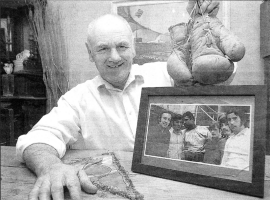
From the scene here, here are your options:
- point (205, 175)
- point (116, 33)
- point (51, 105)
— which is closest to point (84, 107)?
point (51, 105)

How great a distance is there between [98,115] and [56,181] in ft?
0.60

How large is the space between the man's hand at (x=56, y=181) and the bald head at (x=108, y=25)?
27cm

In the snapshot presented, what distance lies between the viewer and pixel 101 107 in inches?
24.1

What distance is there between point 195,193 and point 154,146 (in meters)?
0.13

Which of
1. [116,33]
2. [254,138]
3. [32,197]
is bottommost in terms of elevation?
[32,197]

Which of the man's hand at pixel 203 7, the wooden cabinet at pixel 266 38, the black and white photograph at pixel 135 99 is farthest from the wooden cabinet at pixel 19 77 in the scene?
the wooden cabinet at pixel 266 38

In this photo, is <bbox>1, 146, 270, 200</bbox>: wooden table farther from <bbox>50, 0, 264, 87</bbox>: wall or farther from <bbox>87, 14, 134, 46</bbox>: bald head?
<bbox>87, 14, 134, 46</bbox>: bald head

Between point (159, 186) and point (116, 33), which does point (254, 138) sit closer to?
point (159, 186)

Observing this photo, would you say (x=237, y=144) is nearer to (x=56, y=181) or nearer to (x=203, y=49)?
(x=203, y=49)

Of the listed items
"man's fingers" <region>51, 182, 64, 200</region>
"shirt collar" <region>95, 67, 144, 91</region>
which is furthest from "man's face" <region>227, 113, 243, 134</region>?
"man's fingers" <region>51, 182, 64, 200</region>

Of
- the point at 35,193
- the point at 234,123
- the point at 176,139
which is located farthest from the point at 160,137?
the point at 35,193

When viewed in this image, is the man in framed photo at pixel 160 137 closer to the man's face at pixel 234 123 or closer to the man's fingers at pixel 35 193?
the man's face at pixel 234 123

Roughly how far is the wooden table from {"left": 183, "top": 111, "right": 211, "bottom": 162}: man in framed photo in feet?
0.18

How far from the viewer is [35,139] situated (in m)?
0.60
